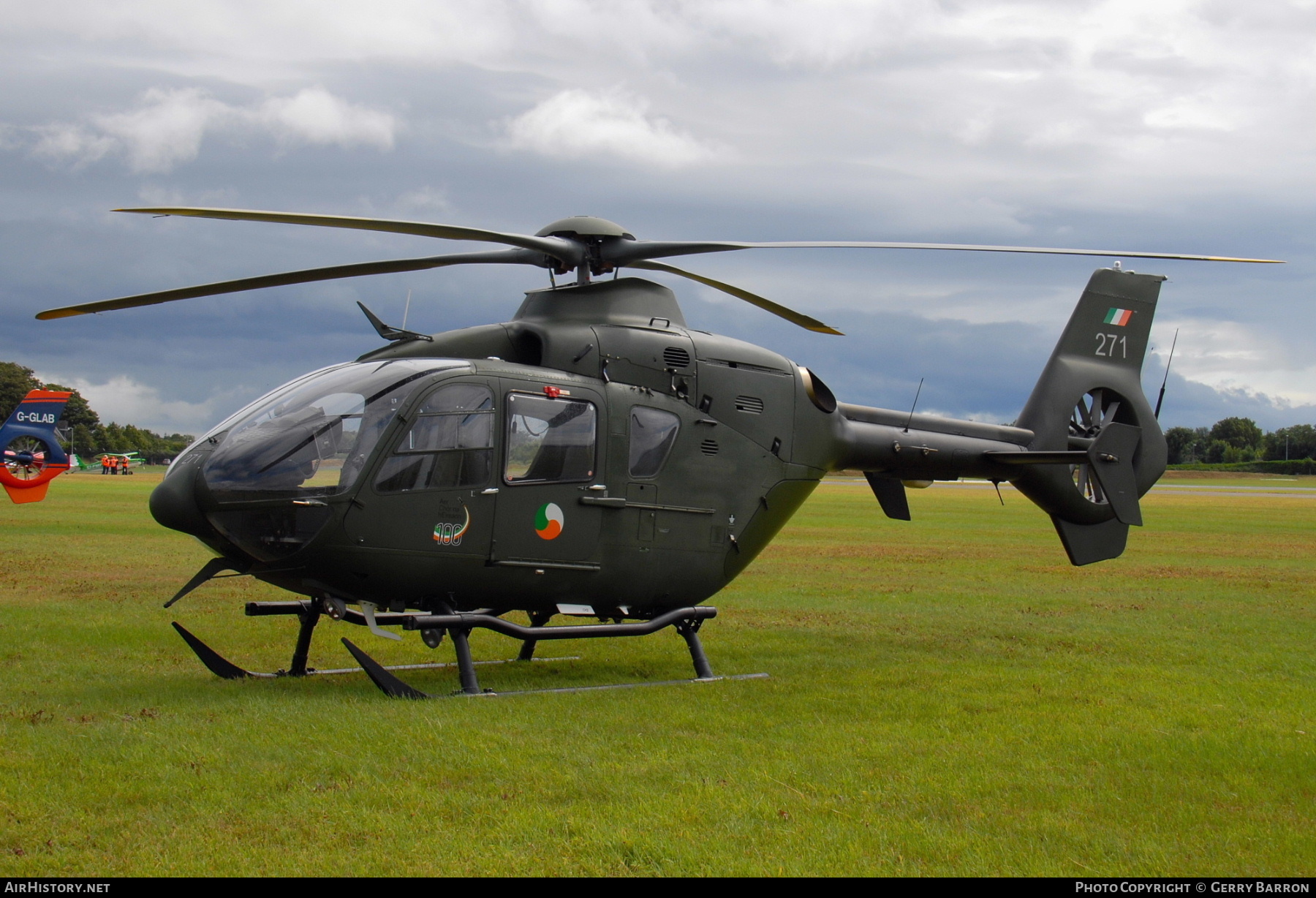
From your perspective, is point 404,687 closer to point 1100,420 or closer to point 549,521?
point 549,521

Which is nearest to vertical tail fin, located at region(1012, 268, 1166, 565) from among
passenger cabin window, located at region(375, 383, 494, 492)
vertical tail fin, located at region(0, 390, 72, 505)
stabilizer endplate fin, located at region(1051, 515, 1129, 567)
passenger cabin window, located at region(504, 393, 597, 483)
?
stabilizer endplate fin, located at region(1051, 515, 1129, 567)

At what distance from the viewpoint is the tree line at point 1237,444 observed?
5625 inches

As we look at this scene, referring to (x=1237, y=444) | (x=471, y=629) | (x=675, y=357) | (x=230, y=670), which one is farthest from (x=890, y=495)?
(x=1237, y=444)

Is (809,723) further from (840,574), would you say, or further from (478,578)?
(840,574)

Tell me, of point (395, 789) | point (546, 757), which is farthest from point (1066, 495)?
point (395, 789)

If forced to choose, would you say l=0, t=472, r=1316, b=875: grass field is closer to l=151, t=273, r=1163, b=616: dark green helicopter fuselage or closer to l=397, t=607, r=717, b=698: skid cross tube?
l=397, t=607, r=717, b=698: skid cross tube

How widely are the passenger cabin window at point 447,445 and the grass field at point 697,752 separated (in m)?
1.77

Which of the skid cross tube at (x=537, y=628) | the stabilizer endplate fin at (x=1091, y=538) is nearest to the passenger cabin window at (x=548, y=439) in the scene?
the skid cross tube at (x=537, y=628)

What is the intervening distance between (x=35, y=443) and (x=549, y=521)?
136 ft

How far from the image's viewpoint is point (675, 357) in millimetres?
10297

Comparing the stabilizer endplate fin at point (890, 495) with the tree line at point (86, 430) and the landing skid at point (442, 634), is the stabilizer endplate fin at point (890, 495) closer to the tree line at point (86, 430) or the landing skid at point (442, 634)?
the landing skid at point (442, 634)

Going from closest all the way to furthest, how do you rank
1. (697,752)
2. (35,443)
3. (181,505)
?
(697,752), (181,505), (35,443)

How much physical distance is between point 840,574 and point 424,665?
1091 cm

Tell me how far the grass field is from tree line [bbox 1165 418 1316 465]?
148 metres
